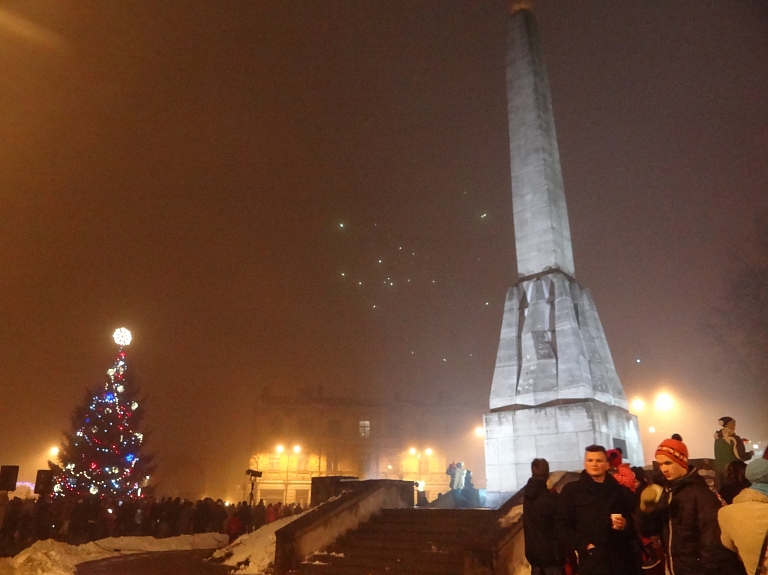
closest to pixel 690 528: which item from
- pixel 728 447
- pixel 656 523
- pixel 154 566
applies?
pixel 656 523

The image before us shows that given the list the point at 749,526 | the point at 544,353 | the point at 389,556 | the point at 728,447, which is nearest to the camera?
the point at 749,526

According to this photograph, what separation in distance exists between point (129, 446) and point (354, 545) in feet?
73.0

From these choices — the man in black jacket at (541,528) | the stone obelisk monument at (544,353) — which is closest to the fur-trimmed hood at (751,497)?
the man in black jacket at (541,528)

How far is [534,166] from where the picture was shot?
16.5m

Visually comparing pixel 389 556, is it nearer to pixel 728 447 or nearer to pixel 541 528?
pixel 541 528

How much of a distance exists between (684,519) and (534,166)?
46.1 feet

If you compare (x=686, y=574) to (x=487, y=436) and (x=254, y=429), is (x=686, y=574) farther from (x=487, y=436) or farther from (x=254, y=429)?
(x=254, y=429)

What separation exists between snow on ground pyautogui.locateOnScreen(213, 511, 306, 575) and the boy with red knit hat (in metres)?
7.98

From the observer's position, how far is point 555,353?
14250 mm

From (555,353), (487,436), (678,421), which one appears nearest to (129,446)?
(487,436)

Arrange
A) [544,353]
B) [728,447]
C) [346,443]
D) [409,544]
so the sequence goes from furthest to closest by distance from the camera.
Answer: [346,443], [544,353], [409,544], [728,447]

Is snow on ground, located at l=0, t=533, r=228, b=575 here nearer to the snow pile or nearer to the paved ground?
the paved ground

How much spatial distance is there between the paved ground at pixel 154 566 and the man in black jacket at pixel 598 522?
7.69 m

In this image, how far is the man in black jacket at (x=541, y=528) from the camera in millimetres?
4906
